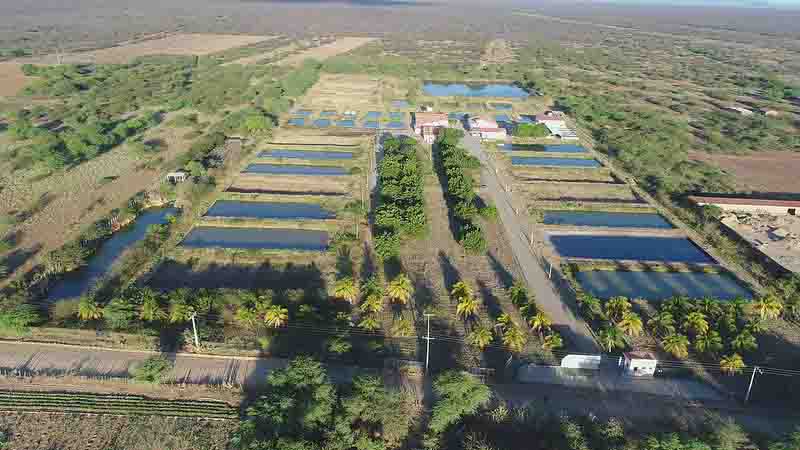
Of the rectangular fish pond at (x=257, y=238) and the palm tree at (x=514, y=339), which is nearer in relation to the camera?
the palm tree at (x=514, y=339)

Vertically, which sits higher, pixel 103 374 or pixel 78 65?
pixel 78 65

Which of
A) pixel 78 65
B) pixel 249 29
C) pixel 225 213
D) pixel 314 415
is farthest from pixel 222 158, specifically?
pixel 249 29

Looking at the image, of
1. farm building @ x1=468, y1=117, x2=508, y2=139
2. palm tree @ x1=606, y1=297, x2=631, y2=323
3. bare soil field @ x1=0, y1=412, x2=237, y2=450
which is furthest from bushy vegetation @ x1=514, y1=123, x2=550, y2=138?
bare soil field @ x1=0, y1=412, x2=237, y2=450

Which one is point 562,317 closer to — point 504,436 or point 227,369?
point 504,436

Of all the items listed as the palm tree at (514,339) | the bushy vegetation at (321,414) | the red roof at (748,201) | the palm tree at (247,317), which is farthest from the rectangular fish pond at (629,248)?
the palm tree at (247,317)

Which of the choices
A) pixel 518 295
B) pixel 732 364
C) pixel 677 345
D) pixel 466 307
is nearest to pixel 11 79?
pixel 466 307

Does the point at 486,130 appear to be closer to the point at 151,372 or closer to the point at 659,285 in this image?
the point at 659,285

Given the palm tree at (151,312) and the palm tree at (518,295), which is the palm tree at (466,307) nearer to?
the palm tree at (518,295)
